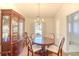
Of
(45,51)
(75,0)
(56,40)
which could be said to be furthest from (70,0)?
(45,51)

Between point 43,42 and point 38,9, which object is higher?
point 38,9

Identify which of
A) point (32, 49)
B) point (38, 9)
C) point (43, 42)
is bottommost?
point (32, 49)

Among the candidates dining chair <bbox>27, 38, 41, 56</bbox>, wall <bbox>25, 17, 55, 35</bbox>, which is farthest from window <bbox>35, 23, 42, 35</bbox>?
dining chair <bbox>27, 38, 41, 56</bbox>

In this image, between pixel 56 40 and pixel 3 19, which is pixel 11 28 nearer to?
pixel 3 19

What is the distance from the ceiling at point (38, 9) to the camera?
1.76 meters

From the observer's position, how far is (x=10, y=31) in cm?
176

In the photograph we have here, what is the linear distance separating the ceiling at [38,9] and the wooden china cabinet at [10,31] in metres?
0.11

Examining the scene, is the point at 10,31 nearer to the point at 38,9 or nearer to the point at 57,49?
the point at 38,9

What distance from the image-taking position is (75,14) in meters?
1.80

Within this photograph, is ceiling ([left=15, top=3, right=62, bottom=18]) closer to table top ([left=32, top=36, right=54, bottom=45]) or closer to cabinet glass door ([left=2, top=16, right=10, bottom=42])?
cabinet glass door ([left=2, top=16, right=10, bottom=42])

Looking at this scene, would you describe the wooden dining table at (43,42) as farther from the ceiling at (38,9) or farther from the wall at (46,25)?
the ceiling at (38,9)

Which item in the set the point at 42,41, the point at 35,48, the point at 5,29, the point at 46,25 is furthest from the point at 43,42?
the point at 5,29

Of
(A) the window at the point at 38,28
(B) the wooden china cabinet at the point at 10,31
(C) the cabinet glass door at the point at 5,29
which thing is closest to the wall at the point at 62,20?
(A) the window at the point at 38,28

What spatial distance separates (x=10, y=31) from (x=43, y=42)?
0.54 meters
